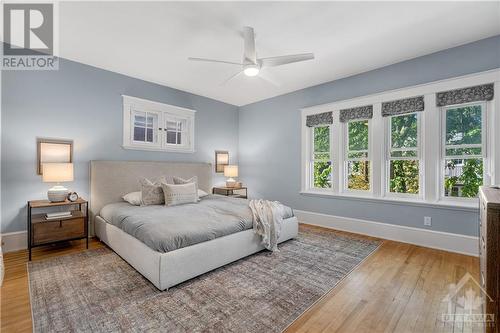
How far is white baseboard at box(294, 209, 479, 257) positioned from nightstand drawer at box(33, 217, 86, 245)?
389cm

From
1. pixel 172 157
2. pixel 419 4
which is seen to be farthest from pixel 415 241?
pixel 172 157

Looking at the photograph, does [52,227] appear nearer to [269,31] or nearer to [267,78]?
[267,78]

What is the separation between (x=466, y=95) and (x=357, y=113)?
4.66ft

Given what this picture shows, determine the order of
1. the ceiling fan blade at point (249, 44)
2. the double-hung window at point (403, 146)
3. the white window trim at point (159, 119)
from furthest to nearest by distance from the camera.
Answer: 1. the white window trim at point (159, 119)
2. the double-hung window at point (403, 146)
3. the ceiling fan blade at point (249, 44)


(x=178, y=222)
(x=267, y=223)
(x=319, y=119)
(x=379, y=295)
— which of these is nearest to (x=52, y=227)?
(x=178, y=222)

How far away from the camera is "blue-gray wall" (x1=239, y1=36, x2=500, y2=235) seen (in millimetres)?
3133

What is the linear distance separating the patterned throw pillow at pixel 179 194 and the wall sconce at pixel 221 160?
5.78 ft

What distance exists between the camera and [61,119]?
3.51 metres

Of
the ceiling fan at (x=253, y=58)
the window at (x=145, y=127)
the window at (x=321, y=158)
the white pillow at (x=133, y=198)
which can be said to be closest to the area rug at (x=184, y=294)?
the white pillow at (x=133, y=198)

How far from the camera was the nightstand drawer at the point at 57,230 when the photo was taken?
2.91 m

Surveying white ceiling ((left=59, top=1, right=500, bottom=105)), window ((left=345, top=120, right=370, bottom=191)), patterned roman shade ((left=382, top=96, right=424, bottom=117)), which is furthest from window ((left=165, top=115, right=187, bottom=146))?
patterned roman shade ((left=382, top=96, right=424, bottom=117))

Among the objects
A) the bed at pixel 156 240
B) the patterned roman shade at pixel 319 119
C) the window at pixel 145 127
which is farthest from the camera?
the patterned roman shade at pixel 319 119

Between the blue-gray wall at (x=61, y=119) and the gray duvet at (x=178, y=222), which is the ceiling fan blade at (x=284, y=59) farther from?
the blue-gray wall at (x=61, y=119)

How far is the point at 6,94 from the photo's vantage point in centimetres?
310
